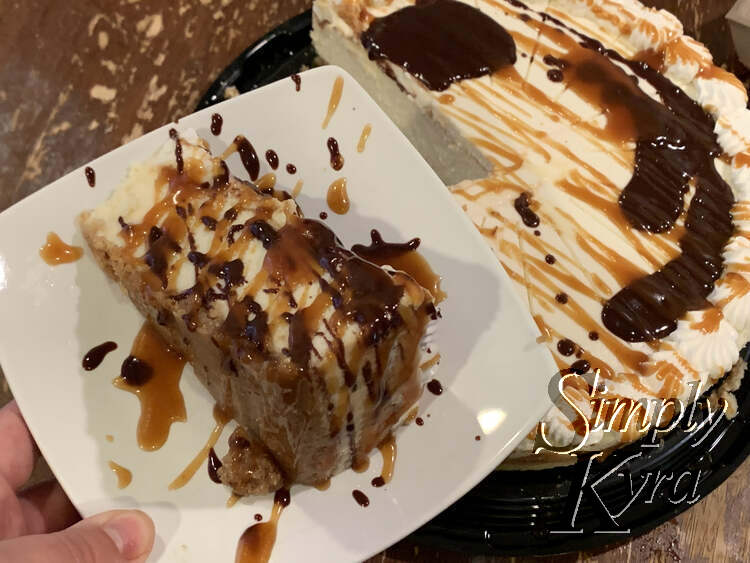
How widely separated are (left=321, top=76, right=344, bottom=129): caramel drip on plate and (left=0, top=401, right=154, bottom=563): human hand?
41.5 inches

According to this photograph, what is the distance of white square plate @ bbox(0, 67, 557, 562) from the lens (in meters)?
1.31

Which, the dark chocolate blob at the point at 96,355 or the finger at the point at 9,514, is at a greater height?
the dark chocolate blob at the point at 96,355

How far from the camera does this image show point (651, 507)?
5.76 ft

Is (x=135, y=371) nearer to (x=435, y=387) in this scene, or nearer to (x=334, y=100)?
(x=435, y=387)

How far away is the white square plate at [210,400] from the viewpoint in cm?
131

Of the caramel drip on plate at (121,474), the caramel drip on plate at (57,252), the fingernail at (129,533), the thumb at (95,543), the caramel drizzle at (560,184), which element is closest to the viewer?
the thumb at (95,543)

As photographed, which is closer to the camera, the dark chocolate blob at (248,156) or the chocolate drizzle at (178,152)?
the chocolate drizzle at (178,152)

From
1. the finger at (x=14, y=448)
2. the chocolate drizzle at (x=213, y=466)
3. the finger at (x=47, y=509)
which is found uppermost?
the chocolate drizzle at (x=213, y=466)

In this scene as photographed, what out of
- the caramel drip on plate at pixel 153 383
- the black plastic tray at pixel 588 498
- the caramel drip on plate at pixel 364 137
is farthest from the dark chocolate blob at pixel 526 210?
the caramel drip on plate at pixel 153 383

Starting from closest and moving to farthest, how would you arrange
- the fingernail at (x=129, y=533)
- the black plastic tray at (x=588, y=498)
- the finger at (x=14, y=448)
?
the fingernail at (x=129, y=533) → the finger at (x=14, y=448) → the black plastic tray at (x=588, y=498)

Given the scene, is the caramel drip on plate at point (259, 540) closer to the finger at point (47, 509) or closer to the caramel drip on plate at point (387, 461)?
the caramel drip on plate at point (387, 461)

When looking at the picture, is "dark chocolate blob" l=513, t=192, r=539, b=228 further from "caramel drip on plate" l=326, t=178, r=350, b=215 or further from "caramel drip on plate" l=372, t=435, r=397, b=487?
"caramel drip on plate" l=372, t=435, r=397, b=487

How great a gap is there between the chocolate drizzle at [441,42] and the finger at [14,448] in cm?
165

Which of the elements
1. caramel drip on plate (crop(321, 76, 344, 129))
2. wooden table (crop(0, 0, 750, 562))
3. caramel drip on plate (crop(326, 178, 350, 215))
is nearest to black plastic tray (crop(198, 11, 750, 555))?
caramel drip on plate (crop(326, 178, 350, 215))
